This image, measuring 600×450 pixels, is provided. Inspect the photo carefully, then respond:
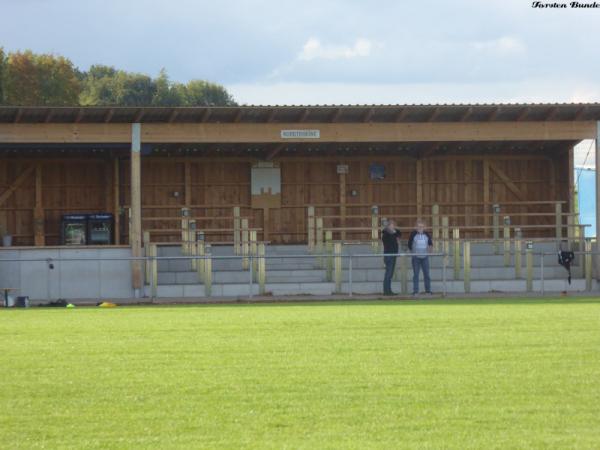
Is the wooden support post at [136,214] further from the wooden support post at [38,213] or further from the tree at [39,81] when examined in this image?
the tree at [39,81]

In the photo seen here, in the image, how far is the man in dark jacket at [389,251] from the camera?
26.3 metres

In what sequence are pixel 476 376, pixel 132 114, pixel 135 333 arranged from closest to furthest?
1. pixel 476 376
2. pixel 135 333
3. pixel 132 114

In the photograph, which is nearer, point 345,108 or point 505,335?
point 505,335

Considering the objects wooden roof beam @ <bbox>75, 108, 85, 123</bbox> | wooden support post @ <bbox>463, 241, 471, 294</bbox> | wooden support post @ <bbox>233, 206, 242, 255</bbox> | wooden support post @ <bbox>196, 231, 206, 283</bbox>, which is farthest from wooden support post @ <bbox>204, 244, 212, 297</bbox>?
wooden support post @ <bbox>463, 241, 471, 294</bbox>

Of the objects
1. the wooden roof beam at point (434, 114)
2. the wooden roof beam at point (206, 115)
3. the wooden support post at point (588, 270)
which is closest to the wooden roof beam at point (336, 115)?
the wooden roof beam at point (434, 114)

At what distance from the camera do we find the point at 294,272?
29250mm

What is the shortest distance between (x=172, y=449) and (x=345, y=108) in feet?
67.2

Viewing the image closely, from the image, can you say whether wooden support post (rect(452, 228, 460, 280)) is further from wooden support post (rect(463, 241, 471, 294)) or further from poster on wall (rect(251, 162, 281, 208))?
poster on wall (rect(251, 162, 281, 208))

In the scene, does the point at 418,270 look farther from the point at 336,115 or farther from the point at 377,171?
the point at 377,171

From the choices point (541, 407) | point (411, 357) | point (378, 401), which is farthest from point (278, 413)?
point (411, 357)

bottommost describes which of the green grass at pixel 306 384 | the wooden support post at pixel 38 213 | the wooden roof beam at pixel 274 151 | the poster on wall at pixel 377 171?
the green grass at pixel 306 384

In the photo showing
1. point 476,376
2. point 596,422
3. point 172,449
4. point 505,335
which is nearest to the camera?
point 172,449

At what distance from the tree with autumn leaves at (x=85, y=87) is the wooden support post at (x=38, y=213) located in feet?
108

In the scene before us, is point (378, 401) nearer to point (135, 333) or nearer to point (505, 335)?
point (505, 335)
